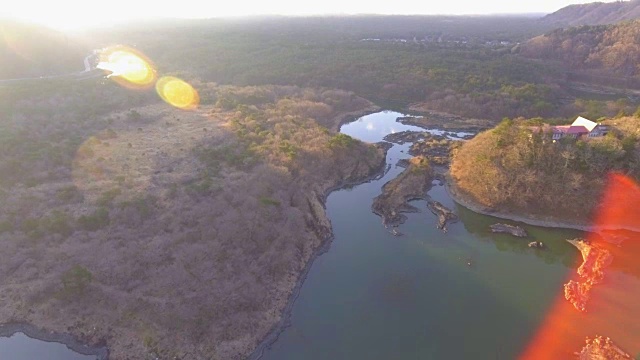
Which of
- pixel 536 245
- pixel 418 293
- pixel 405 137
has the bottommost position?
pixel 405 137

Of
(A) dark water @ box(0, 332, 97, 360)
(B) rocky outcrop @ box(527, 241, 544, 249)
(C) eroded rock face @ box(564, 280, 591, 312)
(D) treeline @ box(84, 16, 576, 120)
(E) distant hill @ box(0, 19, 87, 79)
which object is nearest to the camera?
(A) dark water @ box(0, 332, 97, 360)

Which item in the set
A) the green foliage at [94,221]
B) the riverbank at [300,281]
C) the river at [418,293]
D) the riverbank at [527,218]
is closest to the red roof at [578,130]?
the riverbank at [527,218]

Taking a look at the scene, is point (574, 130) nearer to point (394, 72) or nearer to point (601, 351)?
point (601, 351)

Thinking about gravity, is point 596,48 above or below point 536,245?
below

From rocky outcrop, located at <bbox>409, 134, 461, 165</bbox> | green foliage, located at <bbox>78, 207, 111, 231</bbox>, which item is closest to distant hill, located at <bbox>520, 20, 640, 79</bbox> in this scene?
rocky outcrop, located at <bbox>409, 134, 461, 165</bbox>

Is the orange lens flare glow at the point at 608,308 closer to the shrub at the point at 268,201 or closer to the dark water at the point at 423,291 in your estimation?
the dark water at the point at 423,291

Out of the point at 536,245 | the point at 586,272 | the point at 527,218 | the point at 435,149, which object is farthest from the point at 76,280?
the point at 435,149

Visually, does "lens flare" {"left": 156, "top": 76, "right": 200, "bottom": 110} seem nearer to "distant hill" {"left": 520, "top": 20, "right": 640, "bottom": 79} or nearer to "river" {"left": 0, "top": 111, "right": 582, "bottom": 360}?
"river" {"left": 0, "top": 111, "right": 582, "bottom": 360}
